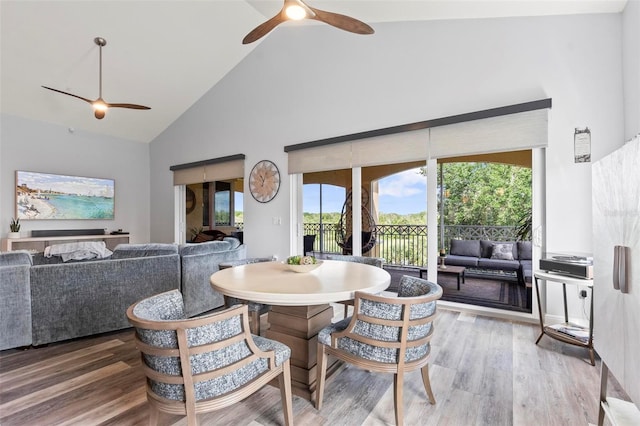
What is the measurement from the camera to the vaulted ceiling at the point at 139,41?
11.2ft

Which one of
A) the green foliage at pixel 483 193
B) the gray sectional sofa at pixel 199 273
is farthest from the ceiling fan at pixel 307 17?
the green foliage at pixel 483 193

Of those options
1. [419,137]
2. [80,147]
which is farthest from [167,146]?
[419,137]

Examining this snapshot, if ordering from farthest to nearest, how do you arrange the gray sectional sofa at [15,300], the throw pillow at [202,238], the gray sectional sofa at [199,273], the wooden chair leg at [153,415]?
1. the throw pillow at [202,238]
2. the gray sectional sofa at [199,273]
3. the gray sectional sofa at [15,300]
4. the wooden chair leg at [153,415]

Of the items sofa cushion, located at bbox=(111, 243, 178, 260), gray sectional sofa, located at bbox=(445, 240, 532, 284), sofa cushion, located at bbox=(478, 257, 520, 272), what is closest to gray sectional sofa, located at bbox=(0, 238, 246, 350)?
sofa cushion, located at bbox=(111, 243, 178, 260)

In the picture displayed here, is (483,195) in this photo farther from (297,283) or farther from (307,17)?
(297,283)

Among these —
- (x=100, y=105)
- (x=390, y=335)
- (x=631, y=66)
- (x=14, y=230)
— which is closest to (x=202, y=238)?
(x=14, y=230)

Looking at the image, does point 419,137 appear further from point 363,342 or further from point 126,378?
point 126,378

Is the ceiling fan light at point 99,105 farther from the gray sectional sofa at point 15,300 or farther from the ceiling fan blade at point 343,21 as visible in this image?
the ceiling fan blade at point 343,21

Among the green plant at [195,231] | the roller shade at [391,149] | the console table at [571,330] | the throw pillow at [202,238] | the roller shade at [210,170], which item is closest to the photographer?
the console table at [571,330]

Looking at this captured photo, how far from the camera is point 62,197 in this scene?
5660 millimetres

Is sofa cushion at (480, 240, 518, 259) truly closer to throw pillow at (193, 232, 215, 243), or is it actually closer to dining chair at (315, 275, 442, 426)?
dining chair at (315, 275, 442, 426)

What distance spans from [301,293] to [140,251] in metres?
2.39

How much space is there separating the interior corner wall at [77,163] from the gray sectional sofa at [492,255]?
667 centimetres

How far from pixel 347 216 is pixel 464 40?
2646mm
